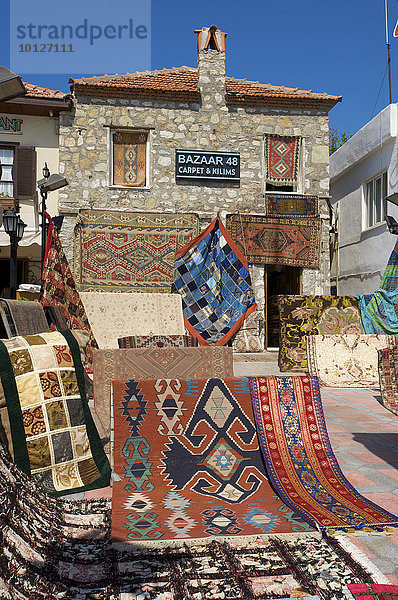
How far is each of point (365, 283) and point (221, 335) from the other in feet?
18.6

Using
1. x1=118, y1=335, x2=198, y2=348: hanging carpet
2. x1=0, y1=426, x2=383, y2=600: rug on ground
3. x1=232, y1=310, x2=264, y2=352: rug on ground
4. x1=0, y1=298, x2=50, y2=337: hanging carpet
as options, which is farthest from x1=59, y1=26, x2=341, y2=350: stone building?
x1=0, y1=426, x2=383, y2=600: rug on ground

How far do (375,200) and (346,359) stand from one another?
23.2 feet

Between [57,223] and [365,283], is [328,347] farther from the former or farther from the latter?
[365,283]

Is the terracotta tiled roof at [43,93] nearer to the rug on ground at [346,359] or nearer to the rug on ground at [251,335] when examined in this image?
the rug on ground at [251,335]

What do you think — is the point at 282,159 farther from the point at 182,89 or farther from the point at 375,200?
the point at 182,89

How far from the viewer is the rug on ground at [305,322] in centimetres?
936

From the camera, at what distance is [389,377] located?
581 centimetres

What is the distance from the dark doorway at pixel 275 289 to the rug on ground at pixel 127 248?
2.56m

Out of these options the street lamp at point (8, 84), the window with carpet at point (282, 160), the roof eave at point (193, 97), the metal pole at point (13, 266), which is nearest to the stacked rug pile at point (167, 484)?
the street lamp at point (8, 84)

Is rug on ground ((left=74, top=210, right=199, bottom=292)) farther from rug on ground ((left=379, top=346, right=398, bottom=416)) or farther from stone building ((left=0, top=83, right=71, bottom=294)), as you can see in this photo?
rug on ground ((left=379, top=346, right=398, bottom=416))

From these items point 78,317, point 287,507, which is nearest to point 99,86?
point 78,317

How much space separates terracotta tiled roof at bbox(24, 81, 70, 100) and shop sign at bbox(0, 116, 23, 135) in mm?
700

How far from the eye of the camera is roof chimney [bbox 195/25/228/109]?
44.3 feet

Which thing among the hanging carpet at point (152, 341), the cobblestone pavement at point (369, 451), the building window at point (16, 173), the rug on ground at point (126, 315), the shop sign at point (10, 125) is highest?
the shop sign at point (10, 125)
